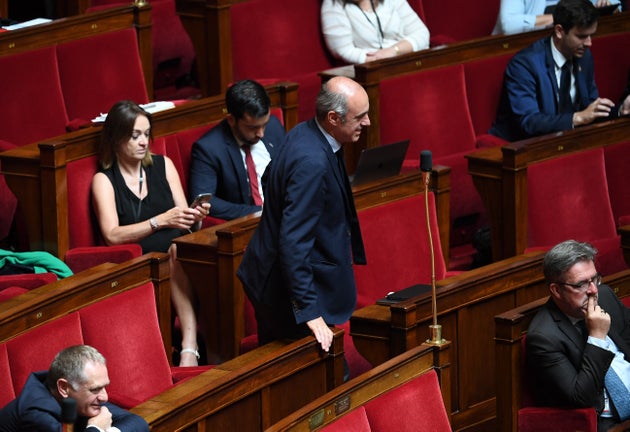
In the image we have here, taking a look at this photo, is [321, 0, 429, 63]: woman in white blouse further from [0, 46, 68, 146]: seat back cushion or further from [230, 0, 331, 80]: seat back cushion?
[0, 46, 68, 146]: seat back cushion

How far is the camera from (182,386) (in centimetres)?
81

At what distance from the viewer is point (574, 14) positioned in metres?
1.34

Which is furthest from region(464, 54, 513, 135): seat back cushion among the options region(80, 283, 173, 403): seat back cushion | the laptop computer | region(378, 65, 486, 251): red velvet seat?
region(80, 283, 173, 403): seat back cushion

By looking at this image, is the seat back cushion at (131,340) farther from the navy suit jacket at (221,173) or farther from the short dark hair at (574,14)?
the short dark hair at (574,14)

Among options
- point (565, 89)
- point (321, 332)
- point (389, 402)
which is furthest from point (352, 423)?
point (565, 89)

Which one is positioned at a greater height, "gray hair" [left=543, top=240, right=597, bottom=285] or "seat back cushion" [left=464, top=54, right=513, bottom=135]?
"seat back cushion" [left=464, top=54, right=513, bottom=135]

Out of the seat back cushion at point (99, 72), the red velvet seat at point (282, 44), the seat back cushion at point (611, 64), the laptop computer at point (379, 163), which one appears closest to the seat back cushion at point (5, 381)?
the laptop computer at point (379, 163)

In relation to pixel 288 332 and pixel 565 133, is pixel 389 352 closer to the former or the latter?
pixel 288 332

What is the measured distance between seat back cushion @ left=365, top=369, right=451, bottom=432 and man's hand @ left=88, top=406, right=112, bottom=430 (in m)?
0.15

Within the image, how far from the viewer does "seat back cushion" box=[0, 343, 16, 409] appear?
0.81 metres

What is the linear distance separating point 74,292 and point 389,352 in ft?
0.76

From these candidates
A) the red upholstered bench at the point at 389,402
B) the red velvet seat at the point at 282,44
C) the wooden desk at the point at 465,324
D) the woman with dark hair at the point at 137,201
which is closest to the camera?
the red upholstered bench at the point at 389,402

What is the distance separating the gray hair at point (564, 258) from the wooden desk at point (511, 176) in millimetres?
280

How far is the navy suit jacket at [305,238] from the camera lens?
0.87 meters
